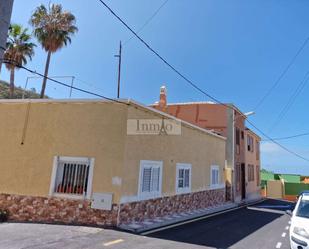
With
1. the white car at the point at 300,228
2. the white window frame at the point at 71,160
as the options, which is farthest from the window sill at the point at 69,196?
the white car at the point at 300,228

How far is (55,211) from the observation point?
1060 cm

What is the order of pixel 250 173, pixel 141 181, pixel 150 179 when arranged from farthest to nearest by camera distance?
pixel 250 173 < pixel 150 179 < pixel 141 181

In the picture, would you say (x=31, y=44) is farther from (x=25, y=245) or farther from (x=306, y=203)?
(x=306, y=203)

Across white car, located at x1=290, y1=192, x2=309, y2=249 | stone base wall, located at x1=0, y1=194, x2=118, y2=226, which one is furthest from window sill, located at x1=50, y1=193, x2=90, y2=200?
white car, located at x1=290, y1=192, x2=309, y2=249

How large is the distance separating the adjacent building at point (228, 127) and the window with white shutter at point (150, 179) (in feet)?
29.7

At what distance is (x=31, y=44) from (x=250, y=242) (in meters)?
21.5

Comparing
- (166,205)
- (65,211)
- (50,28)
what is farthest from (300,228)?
(50,28)

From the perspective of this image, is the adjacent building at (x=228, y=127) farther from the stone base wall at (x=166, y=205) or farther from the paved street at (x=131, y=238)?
the paved street at (x=131, y=238)

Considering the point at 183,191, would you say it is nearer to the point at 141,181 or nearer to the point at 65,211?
the point at 141,181

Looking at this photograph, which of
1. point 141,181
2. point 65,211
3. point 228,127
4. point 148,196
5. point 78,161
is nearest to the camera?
point 65,211

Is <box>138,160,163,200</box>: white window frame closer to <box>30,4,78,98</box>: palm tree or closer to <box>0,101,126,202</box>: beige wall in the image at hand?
<box>0,101,126,202</box>: beige wall

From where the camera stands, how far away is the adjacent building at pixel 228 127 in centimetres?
2364

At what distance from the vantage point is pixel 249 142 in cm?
3186

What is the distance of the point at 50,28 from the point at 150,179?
1659 cm
